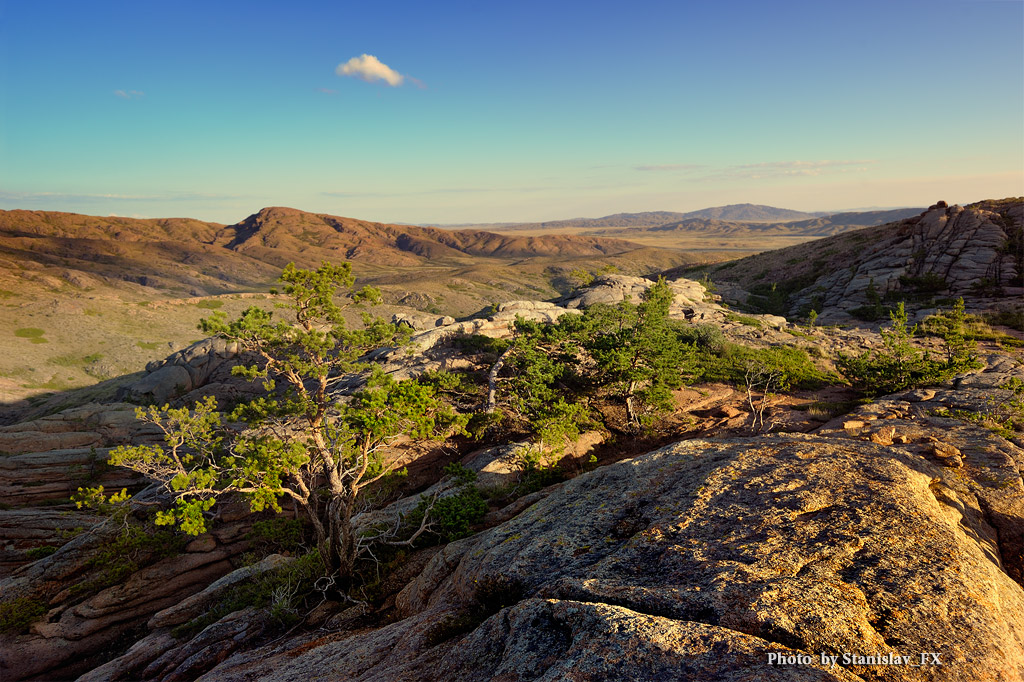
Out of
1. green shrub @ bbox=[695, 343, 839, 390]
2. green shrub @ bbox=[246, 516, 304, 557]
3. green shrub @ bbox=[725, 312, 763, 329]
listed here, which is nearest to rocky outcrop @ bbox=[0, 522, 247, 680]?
green shrub @ bbox=[246, 516, 304, 557]

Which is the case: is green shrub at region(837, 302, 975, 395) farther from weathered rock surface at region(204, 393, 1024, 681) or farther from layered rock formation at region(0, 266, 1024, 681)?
weathered rock surface at region(204, 393, 1024, 681)

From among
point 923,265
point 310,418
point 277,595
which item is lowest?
point 277,595

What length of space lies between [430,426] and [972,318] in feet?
148

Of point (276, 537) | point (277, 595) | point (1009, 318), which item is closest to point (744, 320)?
point (1009, 318)

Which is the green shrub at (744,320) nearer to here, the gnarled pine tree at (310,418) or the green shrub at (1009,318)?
the green shrub at (1009,318)

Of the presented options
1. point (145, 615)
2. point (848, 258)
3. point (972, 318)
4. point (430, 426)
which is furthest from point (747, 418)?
point (848, 258)

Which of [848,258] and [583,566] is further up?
[848,258]

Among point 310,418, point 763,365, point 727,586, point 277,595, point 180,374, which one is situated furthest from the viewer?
point 180,374

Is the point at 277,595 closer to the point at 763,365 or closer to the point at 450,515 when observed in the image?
the point at 450,515

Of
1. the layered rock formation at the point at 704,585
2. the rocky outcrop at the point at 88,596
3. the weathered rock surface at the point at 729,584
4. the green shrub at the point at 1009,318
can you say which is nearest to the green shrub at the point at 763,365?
the layered rock formation at the point at 704,585

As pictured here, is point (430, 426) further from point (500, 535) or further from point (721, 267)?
point (721, 267)

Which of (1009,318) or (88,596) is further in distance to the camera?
(1009,318)

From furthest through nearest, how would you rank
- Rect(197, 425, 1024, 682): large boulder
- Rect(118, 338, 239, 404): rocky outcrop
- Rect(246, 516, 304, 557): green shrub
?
Rect(118, 338, 239, 404): rocky outcrop
Rect(246, 516, 304, 557): green shrub
Rect(197, 425, 1024, 682): large boulder

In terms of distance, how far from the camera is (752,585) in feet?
17.8
